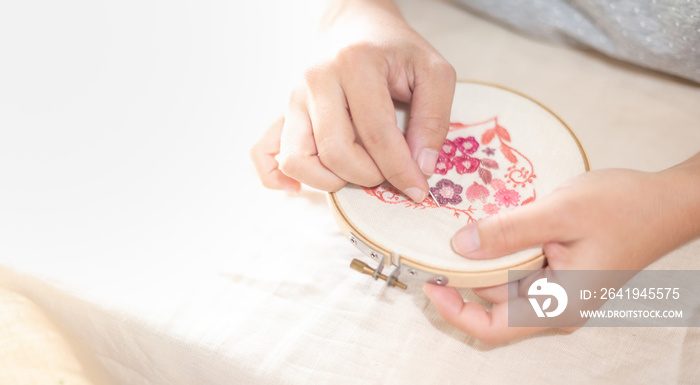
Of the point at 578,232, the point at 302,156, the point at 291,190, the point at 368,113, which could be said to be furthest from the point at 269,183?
the point at 578,232

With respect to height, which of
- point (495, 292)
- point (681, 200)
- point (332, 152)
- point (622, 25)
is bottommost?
point (495, 292)

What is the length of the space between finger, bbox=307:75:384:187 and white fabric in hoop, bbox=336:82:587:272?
44 mm

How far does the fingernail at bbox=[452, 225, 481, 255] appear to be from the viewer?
0.74 metres

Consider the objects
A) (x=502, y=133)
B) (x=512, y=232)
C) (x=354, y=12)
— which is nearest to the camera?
(x=512, y=232)

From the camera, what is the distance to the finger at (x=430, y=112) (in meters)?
0.85

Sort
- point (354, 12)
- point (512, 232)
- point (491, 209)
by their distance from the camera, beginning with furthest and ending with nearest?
point (354, 12) < point (491, 209) < point (512, 232)

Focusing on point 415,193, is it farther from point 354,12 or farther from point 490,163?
point 354,12

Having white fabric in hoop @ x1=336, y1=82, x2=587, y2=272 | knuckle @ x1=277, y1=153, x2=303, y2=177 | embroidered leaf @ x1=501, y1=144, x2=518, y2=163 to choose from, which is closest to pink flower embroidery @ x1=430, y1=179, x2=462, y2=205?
white fabric in hoop @ x1=336, y1=82, x2=587, y2=272

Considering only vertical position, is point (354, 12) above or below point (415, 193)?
above

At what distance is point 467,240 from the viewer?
75 centimetres

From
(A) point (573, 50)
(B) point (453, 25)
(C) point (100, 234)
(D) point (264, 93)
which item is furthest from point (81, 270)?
(A) point (573, 50)

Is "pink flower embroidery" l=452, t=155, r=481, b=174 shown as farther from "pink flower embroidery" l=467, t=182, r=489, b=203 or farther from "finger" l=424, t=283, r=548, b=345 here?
"finger" l=424, t=283, r=548, b=345

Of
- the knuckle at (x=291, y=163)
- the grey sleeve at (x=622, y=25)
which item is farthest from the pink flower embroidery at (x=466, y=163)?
the grey sleeve at (x=622, y=25)

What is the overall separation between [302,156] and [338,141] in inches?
2.7
